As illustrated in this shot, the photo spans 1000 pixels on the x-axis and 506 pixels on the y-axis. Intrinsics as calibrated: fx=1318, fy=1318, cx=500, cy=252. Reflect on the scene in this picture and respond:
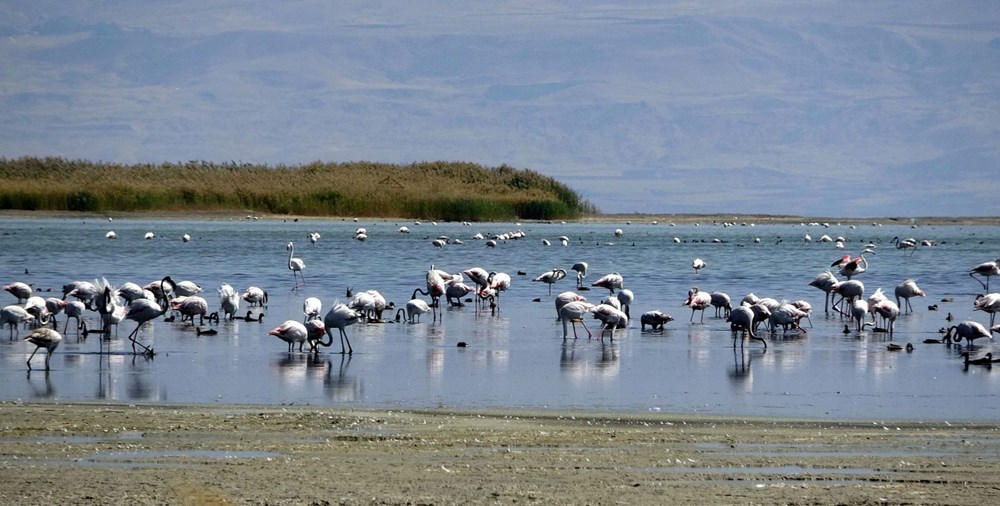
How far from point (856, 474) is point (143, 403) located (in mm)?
5809

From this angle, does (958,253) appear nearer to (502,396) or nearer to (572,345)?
(572,345)

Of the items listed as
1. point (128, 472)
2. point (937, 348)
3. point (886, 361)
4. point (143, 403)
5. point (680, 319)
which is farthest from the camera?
point (680, 319)

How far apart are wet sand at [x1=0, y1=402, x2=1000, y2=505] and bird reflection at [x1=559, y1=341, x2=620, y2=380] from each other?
8.98 feet

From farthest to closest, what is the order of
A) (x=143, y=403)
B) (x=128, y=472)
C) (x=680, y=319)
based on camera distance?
(x=680, y=319), (x=143, y=403), (x=128, y=472)

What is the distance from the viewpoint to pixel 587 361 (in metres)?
14.3

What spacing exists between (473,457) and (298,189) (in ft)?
206

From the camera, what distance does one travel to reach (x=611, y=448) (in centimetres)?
872

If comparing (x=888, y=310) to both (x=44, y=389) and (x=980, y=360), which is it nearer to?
(x=980, y=360)

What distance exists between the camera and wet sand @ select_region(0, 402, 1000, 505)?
7.18 meters

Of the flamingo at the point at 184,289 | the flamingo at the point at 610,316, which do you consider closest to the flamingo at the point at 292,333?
the flamingo at the point at 610,316

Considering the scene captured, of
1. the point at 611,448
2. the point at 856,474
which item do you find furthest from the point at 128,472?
the point at 856,474

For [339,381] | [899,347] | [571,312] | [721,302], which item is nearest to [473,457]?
[339,381]

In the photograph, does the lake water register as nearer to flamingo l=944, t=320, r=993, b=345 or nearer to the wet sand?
flamingo l=944, t=320, r=993, b=345

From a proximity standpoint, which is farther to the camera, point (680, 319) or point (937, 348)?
point (680, 319)
